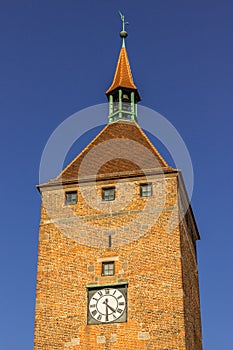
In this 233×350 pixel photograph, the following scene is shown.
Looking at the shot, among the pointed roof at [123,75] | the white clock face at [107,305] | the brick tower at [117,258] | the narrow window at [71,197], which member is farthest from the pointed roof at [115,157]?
the white clock face at [107,305]

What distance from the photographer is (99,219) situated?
30.9m

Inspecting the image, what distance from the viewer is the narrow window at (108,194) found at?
1234 inches

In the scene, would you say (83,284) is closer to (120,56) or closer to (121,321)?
(121,321)

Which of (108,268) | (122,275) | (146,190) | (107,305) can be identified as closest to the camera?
(107,305)

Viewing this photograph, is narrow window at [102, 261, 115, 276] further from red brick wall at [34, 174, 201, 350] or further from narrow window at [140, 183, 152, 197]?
narrow window at [140, 183, 152, 197]

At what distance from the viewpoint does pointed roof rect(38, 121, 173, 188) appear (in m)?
32.1

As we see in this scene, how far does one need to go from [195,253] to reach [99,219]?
5.60 meters

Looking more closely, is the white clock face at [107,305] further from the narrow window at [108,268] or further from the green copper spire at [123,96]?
the green copper spire at [123,96]

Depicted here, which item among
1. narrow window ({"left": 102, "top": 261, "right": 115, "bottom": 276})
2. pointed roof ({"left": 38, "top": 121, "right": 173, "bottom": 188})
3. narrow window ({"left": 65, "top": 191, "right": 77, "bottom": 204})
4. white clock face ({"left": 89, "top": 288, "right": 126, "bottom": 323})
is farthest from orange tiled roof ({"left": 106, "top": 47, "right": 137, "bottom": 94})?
white clock face ({"left": 89, "top": 288, "right": 126, "bottom": 323})

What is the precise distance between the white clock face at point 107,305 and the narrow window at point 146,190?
12.9 feet

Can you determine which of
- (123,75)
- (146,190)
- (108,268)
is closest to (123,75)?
(123,75)

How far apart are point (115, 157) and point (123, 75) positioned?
22.0ft

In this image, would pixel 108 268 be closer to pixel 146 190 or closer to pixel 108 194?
pixel 108 194

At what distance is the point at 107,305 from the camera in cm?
2897
